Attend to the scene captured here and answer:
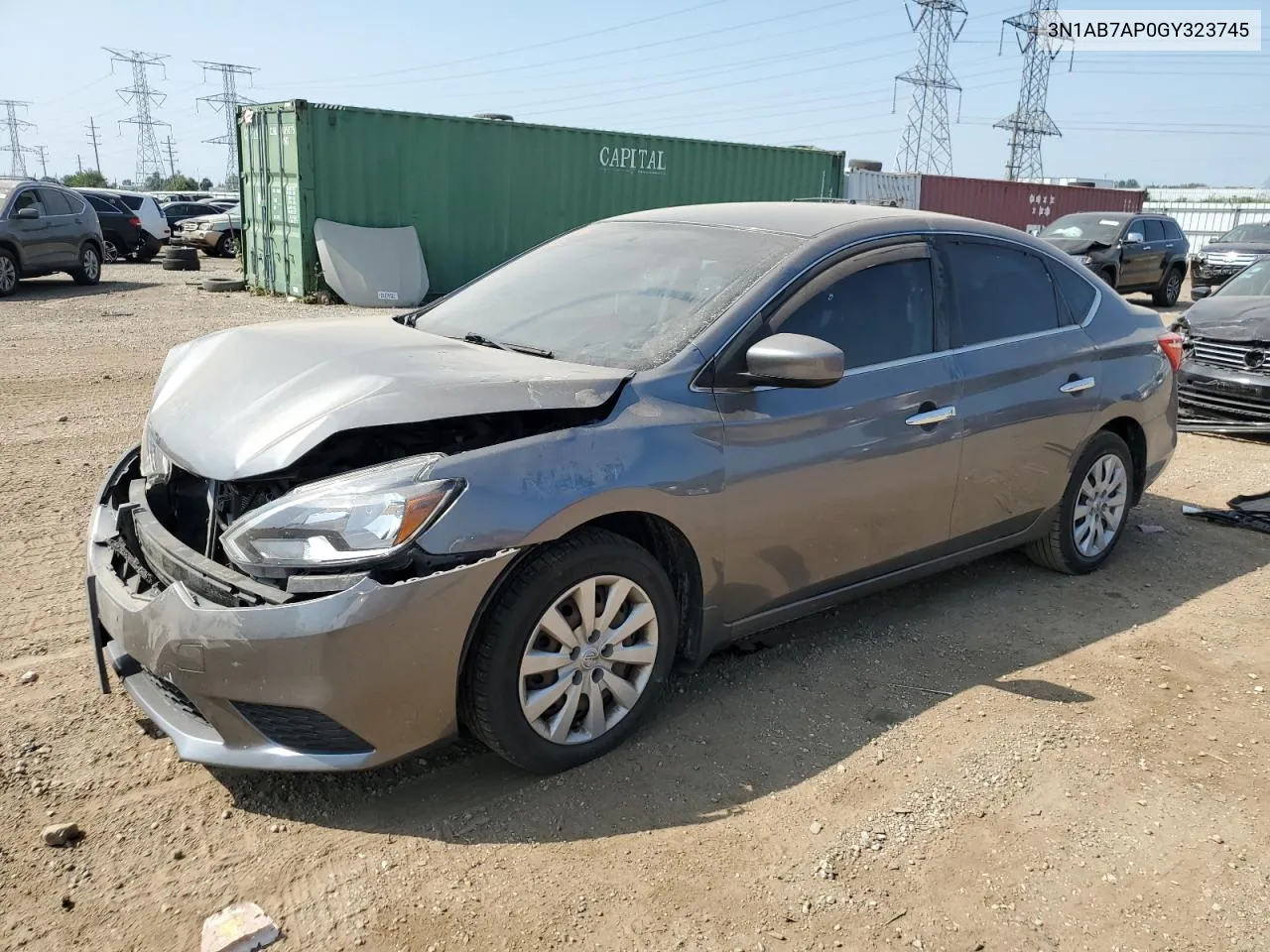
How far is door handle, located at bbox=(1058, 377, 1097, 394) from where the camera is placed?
4.54 metres

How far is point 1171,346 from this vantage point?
5.21 m

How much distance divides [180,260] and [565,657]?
825 inches

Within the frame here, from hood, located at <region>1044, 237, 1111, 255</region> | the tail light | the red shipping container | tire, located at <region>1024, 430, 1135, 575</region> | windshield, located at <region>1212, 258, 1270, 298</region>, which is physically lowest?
tire, located at <region>1024, 430, 1135, 575</region>

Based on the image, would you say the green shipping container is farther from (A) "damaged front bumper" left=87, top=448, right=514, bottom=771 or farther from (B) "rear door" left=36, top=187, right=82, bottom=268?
(A) "damaged front bumper" left=87, top=448, right=514, bottom=771

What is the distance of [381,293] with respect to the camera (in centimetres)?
1588

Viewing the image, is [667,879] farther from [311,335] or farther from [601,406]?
[311,335]

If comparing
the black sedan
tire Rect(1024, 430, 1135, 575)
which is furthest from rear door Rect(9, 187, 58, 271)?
tire Rect(1024, 430, 1135, 575)

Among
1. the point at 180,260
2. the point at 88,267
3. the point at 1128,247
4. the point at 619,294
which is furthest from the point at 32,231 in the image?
the point at 1128,247

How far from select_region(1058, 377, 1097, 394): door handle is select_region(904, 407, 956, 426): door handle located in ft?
2.81

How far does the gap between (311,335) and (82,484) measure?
2.88m

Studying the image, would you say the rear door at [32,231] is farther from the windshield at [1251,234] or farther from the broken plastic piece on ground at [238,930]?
the windshield at [1251,234]

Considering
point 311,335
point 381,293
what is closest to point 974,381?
point 311,335

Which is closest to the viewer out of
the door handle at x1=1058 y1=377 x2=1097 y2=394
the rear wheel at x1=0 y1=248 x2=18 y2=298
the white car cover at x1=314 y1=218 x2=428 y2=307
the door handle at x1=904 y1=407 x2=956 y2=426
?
the door handle at x1=904 y1=407 x2=956 y2=426

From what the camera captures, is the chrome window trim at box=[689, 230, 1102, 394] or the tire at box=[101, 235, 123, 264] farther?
the tire at box=[101, 235, 123, 264]
